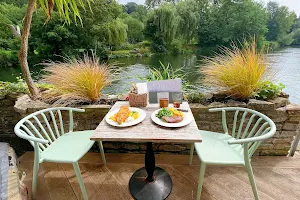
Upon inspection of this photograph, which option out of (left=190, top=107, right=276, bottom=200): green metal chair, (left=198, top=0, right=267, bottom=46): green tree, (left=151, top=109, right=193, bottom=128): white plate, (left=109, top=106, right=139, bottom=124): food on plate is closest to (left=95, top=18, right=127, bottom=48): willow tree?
(left=198, top=0, right=267, bottom=46): green tree

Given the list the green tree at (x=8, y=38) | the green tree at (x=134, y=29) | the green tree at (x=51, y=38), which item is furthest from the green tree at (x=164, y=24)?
the green tree at (x=8, y=38)

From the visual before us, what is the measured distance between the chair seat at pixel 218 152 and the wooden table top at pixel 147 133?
24 centimetres

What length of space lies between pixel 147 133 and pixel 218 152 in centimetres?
57

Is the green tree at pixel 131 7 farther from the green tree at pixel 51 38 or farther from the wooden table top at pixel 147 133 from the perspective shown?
the wooden table top at pixel 147 133

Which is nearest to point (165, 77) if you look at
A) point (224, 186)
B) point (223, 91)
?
point (223, 91)

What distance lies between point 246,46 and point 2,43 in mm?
14740

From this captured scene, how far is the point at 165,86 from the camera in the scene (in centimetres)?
151

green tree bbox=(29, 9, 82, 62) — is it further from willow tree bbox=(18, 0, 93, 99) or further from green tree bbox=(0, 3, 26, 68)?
willow tree bbox=(18, 0, 93, 99)

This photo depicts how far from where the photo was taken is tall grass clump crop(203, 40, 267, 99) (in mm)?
1659

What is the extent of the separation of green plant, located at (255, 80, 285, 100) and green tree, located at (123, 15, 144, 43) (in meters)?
14.7

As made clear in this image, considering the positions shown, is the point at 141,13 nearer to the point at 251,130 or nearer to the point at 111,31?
the point at 111,31

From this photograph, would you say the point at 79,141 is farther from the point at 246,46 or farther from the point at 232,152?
the point at 246,46

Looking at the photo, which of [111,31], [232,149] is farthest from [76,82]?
[111,31]

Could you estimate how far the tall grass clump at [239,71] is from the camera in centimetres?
166
